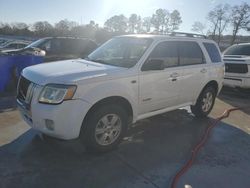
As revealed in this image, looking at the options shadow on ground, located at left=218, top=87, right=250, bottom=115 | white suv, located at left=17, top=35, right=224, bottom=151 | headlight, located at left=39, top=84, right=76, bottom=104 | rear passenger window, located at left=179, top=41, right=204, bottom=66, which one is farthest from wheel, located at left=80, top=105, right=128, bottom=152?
shadow on ground, located at left=218, top=87, right=250, bottom=115

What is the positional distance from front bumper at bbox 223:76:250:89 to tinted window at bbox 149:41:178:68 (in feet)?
14.8

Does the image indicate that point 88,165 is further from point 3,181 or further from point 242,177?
point 242,177

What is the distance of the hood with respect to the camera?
3.56 m

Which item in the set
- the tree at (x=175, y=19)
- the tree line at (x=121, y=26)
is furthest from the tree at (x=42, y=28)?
the tree at (x=175, y=19)

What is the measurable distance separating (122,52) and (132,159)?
2.01m

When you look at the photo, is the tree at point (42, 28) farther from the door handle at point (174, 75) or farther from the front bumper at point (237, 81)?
the door handle at point (174, 75)

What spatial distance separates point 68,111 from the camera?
3.46 m

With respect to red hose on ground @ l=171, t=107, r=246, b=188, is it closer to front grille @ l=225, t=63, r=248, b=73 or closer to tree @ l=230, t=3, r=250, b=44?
front grille @ l=225, t=63, r=248, b=73

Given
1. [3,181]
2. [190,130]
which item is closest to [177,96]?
[190,130]

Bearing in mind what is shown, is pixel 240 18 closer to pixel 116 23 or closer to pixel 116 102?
pixel 116 23

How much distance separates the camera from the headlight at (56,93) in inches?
135

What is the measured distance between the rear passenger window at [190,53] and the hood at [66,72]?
1.64 meters

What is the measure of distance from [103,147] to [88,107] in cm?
75

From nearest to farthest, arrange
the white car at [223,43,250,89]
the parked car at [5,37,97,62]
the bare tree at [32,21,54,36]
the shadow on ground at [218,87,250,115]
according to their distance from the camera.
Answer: the shadow on ground at [218,87,250,115] < the white car at [223,43,250,89] < the parked car at [5,37,97,62] < the bare tree at [32,21,54,36]
